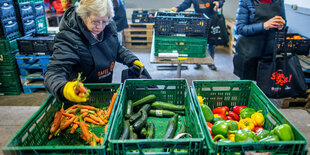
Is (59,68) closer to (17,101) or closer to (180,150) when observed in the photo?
(180,150)

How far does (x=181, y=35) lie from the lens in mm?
3438

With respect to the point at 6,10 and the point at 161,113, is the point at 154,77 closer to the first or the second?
the point at 6,10

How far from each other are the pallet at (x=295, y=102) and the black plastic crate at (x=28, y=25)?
5274 mm


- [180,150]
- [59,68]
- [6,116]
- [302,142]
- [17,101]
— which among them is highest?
[59,68]

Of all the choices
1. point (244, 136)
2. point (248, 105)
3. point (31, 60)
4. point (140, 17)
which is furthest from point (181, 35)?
point (140, 17)

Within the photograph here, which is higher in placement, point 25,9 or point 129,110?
point 25,9

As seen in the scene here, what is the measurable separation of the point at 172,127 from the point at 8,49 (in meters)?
3.99

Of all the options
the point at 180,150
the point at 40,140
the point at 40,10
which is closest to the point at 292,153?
the point at 180,150

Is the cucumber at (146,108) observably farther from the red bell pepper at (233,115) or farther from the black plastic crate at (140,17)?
the black plastic crate at (140,17)

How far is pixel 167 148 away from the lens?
4.16 feet

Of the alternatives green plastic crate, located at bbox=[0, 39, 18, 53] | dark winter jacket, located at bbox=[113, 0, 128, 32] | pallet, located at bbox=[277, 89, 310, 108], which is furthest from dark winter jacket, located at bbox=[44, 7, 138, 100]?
dark winter jacket, located at bbox=[113, 0, 128, 32]

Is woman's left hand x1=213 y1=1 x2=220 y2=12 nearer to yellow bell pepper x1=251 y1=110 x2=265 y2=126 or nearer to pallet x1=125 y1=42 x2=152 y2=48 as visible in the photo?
pallet x1=125 y1=42 x2=152 y2=48

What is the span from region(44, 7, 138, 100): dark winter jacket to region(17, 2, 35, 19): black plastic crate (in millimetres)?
3075

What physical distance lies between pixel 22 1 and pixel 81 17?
3545 mm
